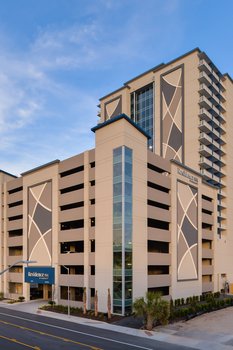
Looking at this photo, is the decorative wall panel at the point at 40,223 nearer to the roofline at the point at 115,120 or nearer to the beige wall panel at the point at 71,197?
the beige wall panel at the point at 71,197

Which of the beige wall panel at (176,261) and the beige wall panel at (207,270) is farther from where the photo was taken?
the beige wall panel at (207,270)

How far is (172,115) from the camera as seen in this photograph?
8412cm

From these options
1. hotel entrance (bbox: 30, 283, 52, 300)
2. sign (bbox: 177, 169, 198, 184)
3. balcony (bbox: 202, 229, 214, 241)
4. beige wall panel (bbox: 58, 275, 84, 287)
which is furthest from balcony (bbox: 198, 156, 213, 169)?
hotel entrance (bbox: 30, 283, 52, 300)

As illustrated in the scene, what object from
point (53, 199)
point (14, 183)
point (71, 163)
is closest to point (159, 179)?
point (71, 163)

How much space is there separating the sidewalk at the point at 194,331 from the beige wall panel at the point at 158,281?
8.00 metres

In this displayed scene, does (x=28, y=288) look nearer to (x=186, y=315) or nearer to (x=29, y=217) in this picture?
(x=29, y=217)

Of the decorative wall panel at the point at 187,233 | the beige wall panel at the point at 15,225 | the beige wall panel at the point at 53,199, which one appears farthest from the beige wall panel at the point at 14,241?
the decorative wall panel at the point at 187,233

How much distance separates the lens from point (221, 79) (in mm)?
90062

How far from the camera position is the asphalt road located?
3191 cm

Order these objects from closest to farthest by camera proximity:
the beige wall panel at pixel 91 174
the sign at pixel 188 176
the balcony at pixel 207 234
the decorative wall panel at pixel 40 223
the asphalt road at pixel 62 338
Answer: the asphalt road at pixel 62 338, the beige wall panel at pixel 91 174, the decorative wall panel at pixel 40 223, the sign at pixel 188 176, the balcony at pixel 207 234

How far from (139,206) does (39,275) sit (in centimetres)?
2111

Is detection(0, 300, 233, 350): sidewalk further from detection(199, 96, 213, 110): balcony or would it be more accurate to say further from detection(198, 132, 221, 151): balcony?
detection(199, 96, 213, 110): balcony

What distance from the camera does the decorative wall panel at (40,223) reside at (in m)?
60.3

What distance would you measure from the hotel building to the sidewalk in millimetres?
5069
